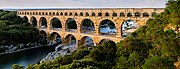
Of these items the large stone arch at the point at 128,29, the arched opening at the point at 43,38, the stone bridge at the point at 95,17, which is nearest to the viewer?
the stone bridge at the point at 95,17

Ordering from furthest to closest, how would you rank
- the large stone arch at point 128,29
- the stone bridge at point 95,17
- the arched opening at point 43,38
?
the arched opening at point 43,38 < the large stone arch at point 128,29 < the stone bridge at point 95,17

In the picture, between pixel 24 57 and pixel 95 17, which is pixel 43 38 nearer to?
pixel 24 57

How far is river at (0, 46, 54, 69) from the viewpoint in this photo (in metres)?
43.7

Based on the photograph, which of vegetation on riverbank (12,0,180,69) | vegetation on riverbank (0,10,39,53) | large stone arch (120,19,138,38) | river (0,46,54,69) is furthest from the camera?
vegetation on riverbank (0,10,39,53)

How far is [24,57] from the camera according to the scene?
4809 cm

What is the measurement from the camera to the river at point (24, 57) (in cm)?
4366

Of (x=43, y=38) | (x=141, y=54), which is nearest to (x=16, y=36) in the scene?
(x=43, y=38)

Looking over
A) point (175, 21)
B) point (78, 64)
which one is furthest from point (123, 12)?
point (78, 64)

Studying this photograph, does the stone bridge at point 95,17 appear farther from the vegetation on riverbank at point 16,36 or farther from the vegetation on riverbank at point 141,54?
the vegetation on riverbank at point 141,54

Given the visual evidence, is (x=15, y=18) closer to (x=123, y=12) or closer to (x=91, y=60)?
(x=123, y=12)

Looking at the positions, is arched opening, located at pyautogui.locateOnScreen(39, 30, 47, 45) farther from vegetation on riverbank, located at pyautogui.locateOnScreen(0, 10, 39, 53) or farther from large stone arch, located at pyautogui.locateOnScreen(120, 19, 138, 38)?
large stone arch, located at pyautogui.locateOnScreen(120, 19, 138, 38)

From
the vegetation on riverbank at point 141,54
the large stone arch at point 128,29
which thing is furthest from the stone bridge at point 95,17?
the vegetation on riverbank at point 141,54

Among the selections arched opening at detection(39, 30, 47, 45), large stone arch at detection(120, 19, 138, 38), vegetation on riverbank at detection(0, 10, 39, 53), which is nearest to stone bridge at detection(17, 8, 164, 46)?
arched opening at detection(39, 30, 47, 45)

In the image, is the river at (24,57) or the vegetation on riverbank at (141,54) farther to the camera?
the river at (24,57)
